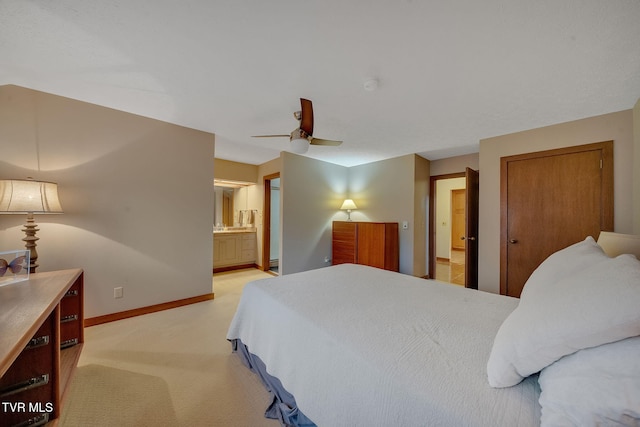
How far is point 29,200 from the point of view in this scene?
5.99 ft

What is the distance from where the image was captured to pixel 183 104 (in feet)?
7.68

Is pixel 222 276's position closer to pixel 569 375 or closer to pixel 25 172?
pixel 25 172

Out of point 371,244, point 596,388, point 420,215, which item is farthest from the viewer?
point 420,215

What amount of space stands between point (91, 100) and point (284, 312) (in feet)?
9.56

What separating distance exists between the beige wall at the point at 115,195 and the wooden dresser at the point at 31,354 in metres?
1.15

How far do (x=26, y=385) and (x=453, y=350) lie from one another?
6.45 feet

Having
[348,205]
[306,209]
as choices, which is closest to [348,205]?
[348,205]

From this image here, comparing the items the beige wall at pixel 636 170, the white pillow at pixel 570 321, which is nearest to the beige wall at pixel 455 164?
the beige wall at pixel 636 170

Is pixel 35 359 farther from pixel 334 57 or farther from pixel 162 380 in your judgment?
pixel 334 57

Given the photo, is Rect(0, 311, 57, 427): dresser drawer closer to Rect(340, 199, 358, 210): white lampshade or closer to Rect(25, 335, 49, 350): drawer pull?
Rect(25, 335, 49, 350): drawer pull

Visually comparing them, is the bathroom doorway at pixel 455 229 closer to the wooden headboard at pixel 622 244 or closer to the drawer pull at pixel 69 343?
the wooden headboard at pixel 622 244

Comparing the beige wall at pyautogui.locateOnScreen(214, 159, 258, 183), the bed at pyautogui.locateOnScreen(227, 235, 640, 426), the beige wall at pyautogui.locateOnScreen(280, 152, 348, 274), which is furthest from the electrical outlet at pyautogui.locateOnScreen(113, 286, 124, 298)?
the beige wall at pyautogui.locateOnScreen(214, 159, 258, 183)

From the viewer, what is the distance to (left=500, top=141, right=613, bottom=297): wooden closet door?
245cm

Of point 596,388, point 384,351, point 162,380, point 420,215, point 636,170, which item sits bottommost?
point 162,380
